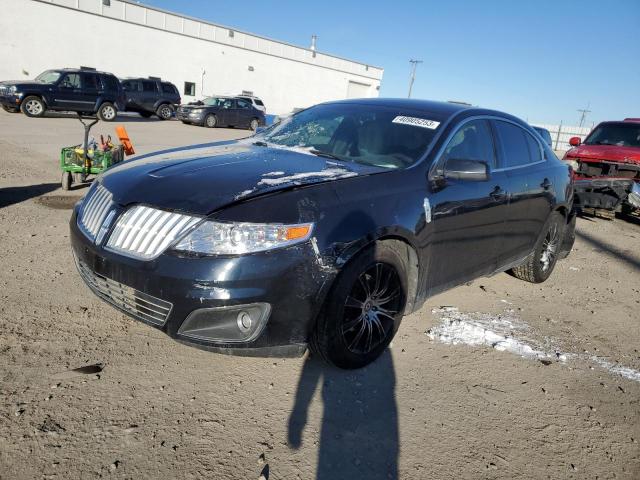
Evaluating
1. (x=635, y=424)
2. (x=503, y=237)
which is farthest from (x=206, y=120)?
(x=635, y=424)

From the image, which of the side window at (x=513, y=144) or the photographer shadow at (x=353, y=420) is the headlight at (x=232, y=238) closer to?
the photographer shadow at (x=353, y=420)

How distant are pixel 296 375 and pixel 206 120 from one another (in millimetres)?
21401

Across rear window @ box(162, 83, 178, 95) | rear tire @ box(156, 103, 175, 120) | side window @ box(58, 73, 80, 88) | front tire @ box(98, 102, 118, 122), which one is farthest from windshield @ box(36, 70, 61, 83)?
rear window @ box(162, 83, 178, 95)

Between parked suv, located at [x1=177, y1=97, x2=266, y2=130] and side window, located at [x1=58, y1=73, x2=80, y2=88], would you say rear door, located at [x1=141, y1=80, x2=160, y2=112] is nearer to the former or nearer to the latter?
parked suv, located at [x1=177, y1=97, x2=266, y2=130]

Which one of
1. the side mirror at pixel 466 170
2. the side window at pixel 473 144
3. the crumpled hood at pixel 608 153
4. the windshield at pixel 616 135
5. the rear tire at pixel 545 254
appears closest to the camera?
the side mirror at pixel 466 170

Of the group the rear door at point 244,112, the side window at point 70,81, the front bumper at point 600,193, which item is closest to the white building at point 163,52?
the side window at point 70,81

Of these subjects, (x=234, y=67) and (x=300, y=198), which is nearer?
(x=300, y=198)

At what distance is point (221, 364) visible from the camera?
9.11ft

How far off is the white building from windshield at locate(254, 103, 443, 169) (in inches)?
1034

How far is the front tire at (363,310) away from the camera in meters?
2.50

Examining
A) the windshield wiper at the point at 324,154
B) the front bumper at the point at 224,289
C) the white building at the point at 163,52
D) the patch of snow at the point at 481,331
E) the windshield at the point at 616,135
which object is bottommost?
the patch of snow at the point at 481,331

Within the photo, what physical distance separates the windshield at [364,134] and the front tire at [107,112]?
694 inches

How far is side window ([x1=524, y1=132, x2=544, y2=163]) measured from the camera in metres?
4.27

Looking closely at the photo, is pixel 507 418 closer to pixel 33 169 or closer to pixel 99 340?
pixel 99 340
